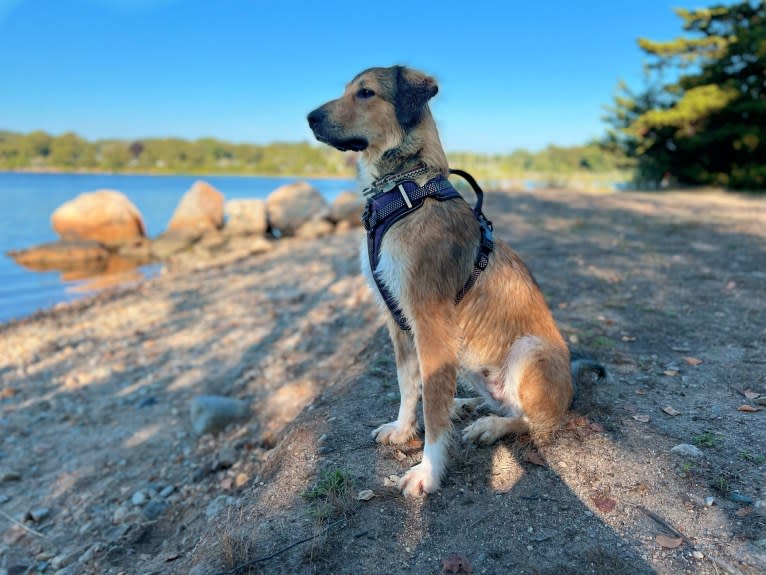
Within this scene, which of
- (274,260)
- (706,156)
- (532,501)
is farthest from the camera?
(706,156)

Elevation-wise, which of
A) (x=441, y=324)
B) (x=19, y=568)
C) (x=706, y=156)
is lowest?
(x=19, y=568)

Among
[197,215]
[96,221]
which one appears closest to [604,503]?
[197,215]

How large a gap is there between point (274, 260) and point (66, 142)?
118 m

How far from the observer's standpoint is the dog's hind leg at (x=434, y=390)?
3.16m

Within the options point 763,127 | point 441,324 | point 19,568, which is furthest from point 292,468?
point 763,127

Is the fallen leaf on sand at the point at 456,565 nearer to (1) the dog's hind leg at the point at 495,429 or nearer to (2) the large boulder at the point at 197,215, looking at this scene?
(1) the dog's hind leg at the point at 495,429

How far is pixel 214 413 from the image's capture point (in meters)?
5.84

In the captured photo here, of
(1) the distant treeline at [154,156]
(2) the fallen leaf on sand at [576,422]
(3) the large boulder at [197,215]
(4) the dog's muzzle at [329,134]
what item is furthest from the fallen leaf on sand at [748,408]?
(1) the distant treeline at [154,156]

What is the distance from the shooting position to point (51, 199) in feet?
145

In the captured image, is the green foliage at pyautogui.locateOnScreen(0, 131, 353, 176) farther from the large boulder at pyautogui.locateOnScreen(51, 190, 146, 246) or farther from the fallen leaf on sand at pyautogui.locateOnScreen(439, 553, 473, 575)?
the fallen leaf on sand at pyautogui.locateOnScreen(439, 553, 473, 575)

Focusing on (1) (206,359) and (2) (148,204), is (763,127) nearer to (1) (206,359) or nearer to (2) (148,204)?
(1) (206,359)

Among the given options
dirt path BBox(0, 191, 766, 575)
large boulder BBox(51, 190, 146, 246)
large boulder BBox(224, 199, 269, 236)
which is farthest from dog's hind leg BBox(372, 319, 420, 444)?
large boulder BBox(51, 190, 146, 246)

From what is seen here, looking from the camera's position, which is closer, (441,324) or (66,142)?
(441,324)

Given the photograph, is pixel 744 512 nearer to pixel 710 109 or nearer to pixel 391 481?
pixel 391 481
